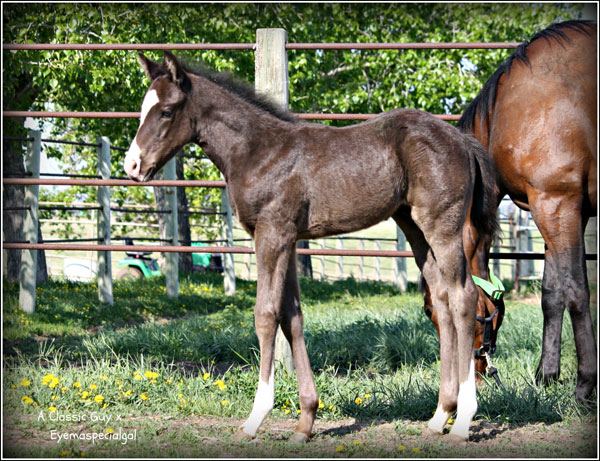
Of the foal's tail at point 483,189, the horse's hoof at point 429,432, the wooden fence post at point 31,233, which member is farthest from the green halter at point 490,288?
the wooden fence post at point 31,233

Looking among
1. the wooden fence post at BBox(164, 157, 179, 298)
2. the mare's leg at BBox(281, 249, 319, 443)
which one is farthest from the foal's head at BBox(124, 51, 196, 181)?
the wooden fence post at BBox(164, 157, 179, 298)

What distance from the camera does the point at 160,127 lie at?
339 cm

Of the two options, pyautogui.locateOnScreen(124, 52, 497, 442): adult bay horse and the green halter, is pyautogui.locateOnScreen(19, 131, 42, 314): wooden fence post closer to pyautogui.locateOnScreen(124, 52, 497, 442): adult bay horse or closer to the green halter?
pyautogui.locateOnScreen(124, 52, 497, 442): adult bay horse

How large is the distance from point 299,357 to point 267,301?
0.39 metres

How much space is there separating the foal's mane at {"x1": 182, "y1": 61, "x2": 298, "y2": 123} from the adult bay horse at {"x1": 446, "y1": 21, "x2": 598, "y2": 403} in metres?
1.39

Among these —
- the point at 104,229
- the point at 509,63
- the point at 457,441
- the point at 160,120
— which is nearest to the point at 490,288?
the point at 457,441

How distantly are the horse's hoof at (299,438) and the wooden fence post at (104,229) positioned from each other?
22.1ft

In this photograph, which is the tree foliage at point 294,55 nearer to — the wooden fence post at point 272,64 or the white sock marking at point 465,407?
the wooden fence post at point 272,64

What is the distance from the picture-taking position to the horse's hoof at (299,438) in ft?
11.1

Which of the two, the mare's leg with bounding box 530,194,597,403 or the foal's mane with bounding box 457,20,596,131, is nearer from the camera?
the mare's leg with bounding box 530,194,597,403

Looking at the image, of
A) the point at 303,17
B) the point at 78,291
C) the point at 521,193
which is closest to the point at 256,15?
the point at 303,17

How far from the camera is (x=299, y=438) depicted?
3387 mm

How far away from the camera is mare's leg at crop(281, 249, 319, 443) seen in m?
3.43

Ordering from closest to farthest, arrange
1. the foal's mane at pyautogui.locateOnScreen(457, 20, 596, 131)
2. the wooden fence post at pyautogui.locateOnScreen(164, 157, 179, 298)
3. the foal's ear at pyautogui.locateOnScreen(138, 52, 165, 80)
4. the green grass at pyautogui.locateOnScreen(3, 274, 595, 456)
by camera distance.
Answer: the foal's ear at pyautogui.locateOnScreen(138, 52, 165, 80) → the green grass at pyautogui.locateOnScreen(3, 274, 595, 456) → the foal's mane at pyautogui.locateOnScreen(457, 20, 596, 131) → the wooden fence post at pyautogui.locateOnScreen(164, 157, 179, 298)
